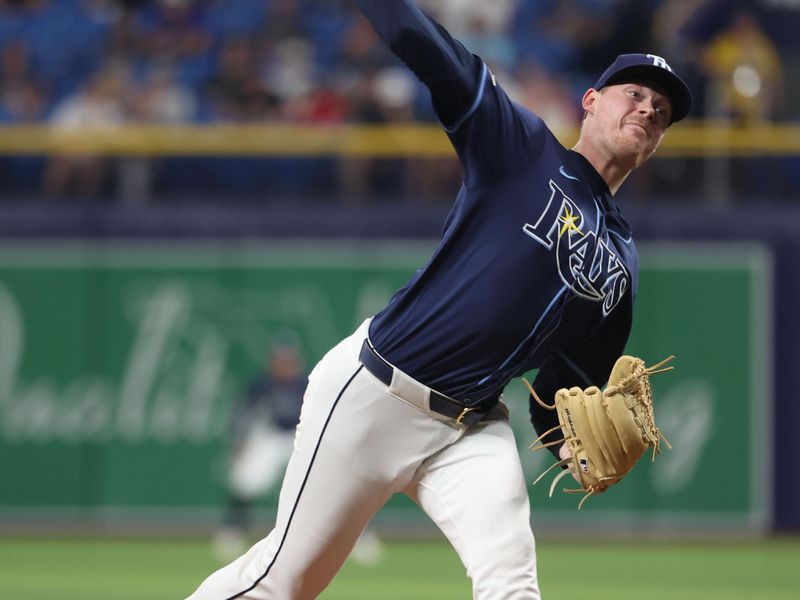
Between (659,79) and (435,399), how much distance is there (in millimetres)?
1209

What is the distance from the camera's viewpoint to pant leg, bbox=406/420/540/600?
4211 mm

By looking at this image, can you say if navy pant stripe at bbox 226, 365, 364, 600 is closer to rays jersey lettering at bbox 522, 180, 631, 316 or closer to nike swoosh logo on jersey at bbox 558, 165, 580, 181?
rays jersey lettering at bbox 522, 180, 631, 316

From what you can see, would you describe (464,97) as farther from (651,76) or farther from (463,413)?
(463,413)

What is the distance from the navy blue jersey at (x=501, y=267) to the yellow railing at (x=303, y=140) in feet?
25.0

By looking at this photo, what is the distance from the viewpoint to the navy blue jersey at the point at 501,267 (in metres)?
4.31

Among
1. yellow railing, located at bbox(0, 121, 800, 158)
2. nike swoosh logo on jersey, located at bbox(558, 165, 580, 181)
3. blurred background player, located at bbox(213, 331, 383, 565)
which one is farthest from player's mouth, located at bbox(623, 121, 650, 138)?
yellow railing, located at bbox(0, 121, 800, 158)

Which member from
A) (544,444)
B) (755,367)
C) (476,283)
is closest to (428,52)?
(476,283)

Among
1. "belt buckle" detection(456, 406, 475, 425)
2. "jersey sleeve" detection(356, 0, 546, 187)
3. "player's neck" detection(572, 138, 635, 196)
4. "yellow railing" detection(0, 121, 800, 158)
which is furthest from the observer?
"yellow railing" detection(0, 121, 800, 158)

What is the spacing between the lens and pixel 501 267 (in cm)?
434

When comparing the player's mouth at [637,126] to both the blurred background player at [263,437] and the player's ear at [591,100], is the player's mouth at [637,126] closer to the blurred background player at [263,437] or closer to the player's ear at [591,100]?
the player's ear at [591,100]

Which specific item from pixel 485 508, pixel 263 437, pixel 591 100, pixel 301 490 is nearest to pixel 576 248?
pixel 591 100

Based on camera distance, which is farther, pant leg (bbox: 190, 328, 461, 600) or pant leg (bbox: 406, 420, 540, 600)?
pant leg (bbox: 190, 328, 461, 600)

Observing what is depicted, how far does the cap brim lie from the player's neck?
21cm

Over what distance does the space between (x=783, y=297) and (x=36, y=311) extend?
6.35 metres
